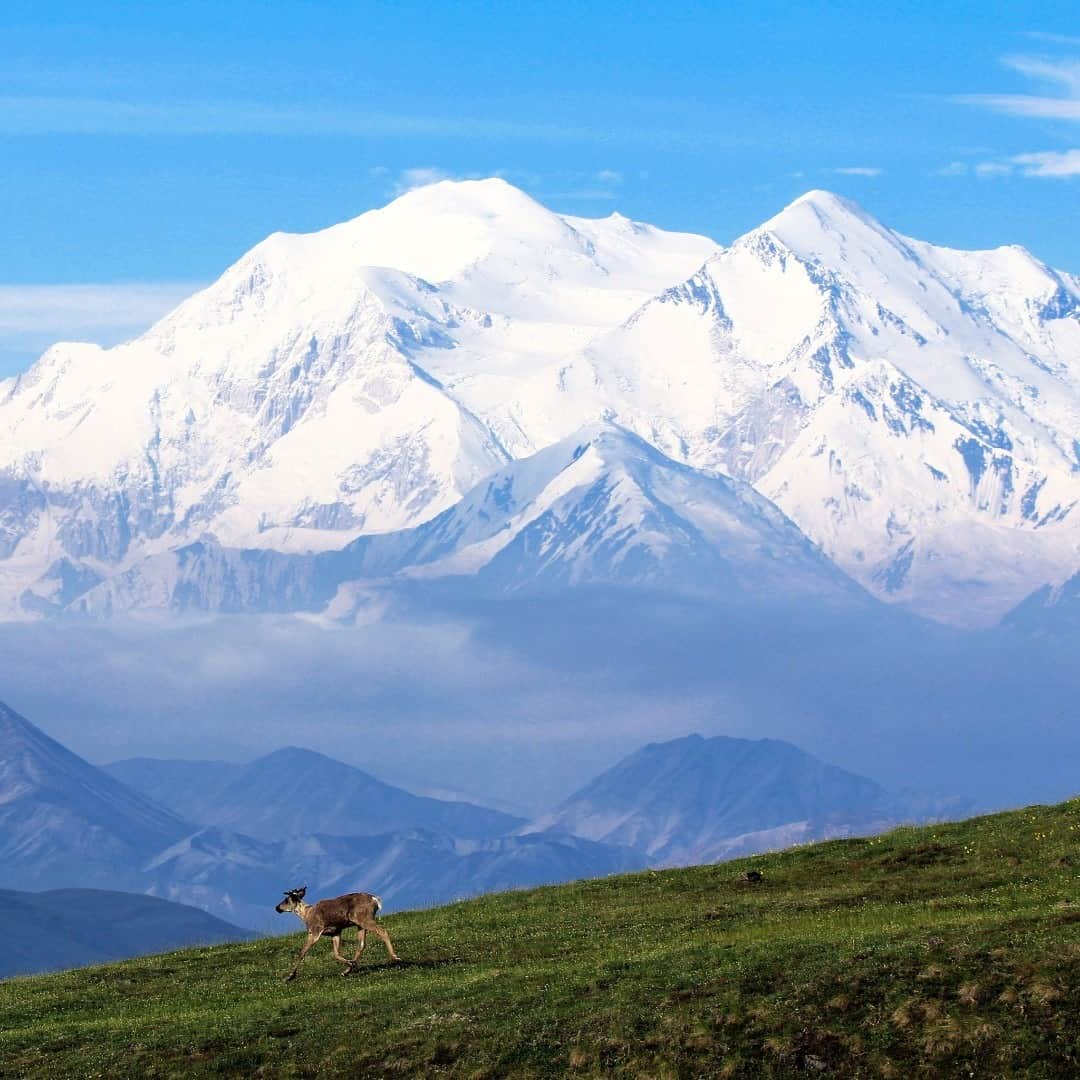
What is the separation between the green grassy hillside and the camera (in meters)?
42.4

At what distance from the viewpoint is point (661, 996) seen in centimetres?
4575

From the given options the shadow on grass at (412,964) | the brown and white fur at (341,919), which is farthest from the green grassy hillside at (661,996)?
the brown and white fur at (341,919)

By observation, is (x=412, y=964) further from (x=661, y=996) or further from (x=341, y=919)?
(x=661, y=996)

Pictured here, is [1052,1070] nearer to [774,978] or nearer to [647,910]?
[774,978]

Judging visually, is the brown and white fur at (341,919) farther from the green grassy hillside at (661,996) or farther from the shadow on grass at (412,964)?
the green grassy hillside at (661,996)

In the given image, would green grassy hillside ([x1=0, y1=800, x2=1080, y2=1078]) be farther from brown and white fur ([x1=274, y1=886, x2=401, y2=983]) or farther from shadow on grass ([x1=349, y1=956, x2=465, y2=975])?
brown and white fur ([x1=274, y1=886, x2=401, y2=983])

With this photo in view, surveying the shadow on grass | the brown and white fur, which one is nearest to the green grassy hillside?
the shadow on grass

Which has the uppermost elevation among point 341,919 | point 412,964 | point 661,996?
point 341,919

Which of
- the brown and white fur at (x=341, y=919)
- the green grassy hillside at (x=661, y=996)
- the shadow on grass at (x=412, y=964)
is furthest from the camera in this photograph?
the brown and white fur at (x=341, y=919)

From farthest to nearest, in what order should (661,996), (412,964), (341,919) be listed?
1. (412,964)
2. (341,919)
3. (661,996)

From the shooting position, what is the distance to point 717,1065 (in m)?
42.3

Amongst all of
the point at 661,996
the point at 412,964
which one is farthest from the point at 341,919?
the point at 661,996

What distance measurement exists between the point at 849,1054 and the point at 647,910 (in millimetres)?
18384

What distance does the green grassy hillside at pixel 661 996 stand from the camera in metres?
42.4
